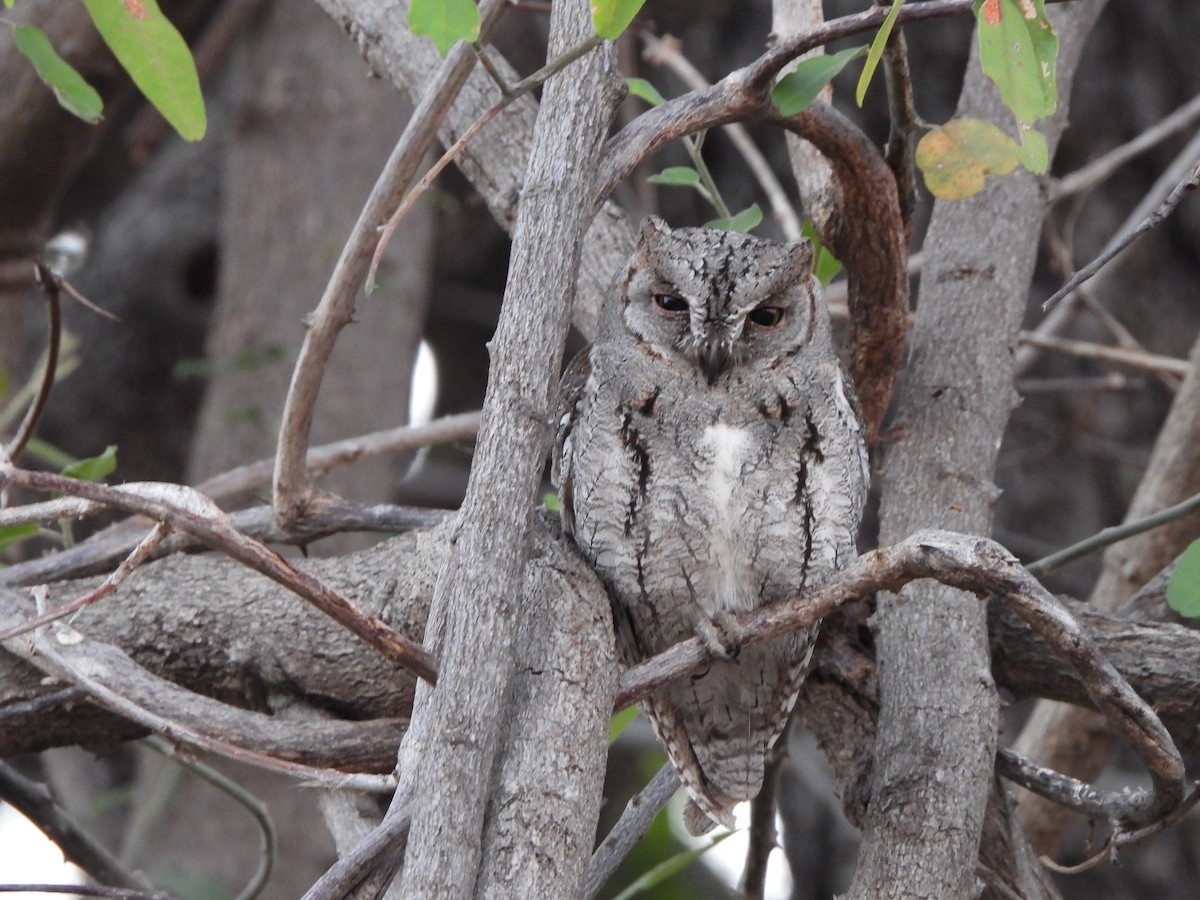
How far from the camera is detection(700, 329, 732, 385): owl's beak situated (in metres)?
1.99

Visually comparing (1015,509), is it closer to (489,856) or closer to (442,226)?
(442,226)

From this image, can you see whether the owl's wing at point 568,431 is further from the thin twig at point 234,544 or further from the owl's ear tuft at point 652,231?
the thin twig at point 234,544

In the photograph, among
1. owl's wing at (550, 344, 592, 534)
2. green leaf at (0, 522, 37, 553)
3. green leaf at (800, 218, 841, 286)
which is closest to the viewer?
green leaf at (0, 522, 37, 553)

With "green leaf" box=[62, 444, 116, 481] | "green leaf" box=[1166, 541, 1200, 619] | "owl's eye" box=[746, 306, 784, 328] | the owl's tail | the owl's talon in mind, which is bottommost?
the owl's tail

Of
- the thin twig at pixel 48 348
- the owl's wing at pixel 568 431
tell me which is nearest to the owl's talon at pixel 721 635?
the owl's wing at pixel 568 431

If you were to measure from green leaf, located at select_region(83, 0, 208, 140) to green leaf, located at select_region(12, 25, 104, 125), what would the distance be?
470mm

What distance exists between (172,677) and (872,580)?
44.3 inches

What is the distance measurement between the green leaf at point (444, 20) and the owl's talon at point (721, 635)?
2.68ft

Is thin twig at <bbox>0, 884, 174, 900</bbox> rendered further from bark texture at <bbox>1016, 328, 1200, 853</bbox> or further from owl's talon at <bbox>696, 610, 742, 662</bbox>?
bark texture at <bbox>1016, 328, 1200, 853</bbox>

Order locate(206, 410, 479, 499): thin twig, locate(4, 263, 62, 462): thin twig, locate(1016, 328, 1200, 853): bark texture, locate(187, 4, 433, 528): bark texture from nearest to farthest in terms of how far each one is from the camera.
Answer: locate(4, 263, 62, 462): thin twig
locate(206, 410, 479, 499): thin twig
locate(1016, 328, 1200, 853): bark texture
locate(187, 4, 433, 528): bark texture

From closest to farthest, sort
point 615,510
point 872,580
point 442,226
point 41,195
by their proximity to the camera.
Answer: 1. point 872,580
2. point 615,510
3. point 41,195
4. point 442,226

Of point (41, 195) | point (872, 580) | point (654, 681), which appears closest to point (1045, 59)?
point (872, 580)

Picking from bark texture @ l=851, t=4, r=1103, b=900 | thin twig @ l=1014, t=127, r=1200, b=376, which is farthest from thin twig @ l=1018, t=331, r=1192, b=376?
bark texture @ l=851, t=4, r=1103, b=900

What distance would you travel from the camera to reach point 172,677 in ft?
6.77
